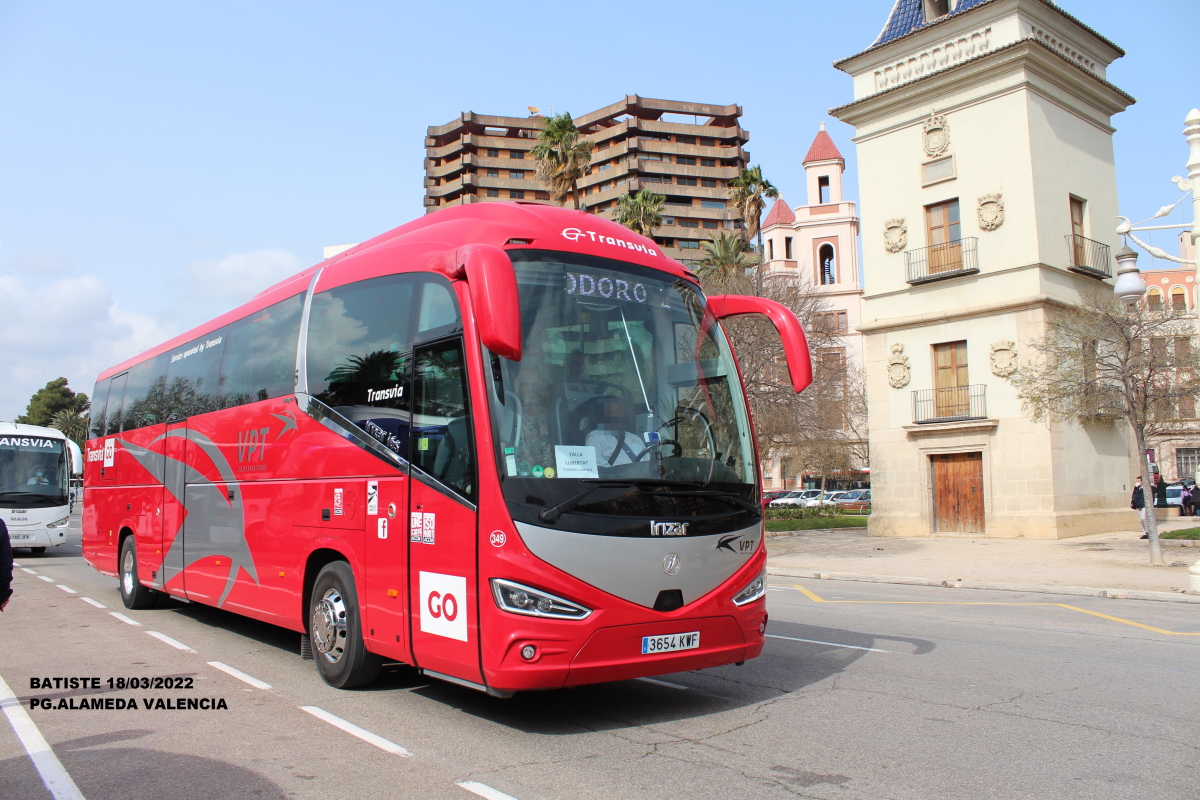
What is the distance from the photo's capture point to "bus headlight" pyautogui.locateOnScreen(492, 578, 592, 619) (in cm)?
571

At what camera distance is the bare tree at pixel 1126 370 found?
18.5 m

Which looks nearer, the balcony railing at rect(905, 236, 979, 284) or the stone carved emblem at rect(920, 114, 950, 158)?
the balcony railing at rect(905, 236, 979, 284)

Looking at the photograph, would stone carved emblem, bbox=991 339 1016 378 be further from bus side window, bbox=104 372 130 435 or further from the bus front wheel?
the bus front wheel

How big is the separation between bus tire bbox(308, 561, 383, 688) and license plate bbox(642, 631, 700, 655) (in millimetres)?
2422

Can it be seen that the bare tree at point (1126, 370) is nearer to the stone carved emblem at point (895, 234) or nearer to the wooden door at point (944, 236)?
the wooden door at point (944, 236)

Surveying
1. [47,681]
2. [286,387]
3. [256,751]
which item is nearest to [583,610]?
[256,751]

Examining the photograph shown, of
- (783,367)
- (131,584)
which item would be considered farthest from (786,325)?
(783,367)

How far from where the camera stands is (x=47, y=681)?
788 cm

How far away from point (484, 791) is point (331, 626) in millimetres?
3153

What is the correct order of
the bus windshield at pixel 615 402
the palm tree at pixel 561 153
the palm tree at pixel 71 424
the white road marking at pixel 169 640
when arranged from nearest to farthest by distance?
the bus windshield at pixel 615 402
the white road marking at pixel 169 640
the palm tree at pixel 561 153
the palm tree at pixel 71 424

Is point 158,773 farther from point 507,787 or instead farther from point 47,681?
point 47,681

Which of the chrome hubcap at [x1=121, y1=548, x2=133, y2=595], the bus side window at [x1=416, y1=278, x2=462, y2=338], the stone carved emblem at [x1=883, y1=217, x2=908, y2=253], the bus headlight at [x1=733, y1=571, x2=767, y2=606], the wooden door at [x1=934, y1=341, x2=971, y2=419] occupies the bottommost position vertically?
the chrome hubcap at [x1=121, y1=548, x2=133, y2=595]

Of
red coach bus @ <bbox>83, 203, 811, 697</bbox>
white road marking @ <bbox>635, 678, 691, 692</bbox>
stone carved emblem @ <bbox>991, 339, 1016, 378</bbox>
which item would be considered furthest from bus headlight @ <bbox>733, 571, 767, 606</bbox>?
stone carved emblem @ <bbox>991, 339, 1016, 378</bbox>

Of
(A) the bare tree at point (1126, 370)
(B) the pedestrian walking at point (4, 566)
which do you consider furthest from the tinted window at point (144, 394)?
(A) the bare tree at point (1126, 370)
